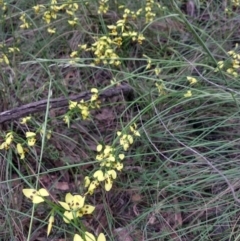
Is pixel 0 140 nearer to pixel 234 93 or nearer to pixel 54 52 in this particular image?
pixel 54 52

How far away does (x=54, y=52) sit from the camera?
2289 mm

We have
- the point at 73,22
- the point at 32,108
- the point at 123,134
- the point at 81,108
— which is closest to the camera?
the point at 123,134

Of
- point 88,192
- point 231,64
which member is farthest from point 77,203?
point 231,64

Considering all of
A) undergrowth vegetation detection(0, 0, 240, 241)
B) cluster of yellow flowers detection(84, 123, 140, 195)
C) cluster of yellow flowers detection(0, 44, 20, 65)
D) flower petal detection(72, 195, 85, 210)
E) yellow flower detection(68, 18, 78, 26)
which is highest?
yellow flower detection(68, 18, 78, 26)

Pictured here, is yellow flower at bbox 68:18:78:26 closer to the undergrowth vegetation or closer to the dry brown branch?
the undergrowth vegetation

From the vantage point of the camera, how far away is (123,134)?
155cm

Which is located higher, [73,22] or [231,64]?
[73,22]

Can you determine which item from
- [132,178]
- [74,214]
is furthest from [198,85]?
[74,214]

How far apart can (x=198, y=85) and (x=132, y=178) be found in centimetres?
43

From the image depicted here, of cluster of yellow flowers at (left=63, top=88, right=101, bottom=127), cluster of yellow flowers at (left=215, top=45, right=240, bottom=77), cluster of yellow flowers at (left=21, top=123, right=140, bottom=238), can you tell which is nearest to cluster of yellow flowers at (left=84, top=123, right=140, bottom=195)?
cluster of yellow flowers at (left=21, top=123, right=140, bottom=238)

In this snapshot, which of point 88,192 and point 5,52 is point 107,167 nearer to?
point 88,192

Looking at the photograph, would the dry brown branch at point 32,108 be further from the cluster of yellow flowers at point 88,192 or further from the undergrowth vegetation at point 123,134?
the cluster of yellow flowers at point 88,192

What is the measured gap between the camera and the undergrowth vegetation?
1618 mm

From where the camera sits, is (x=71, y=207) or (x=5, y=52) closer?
(x=71, y=207)
